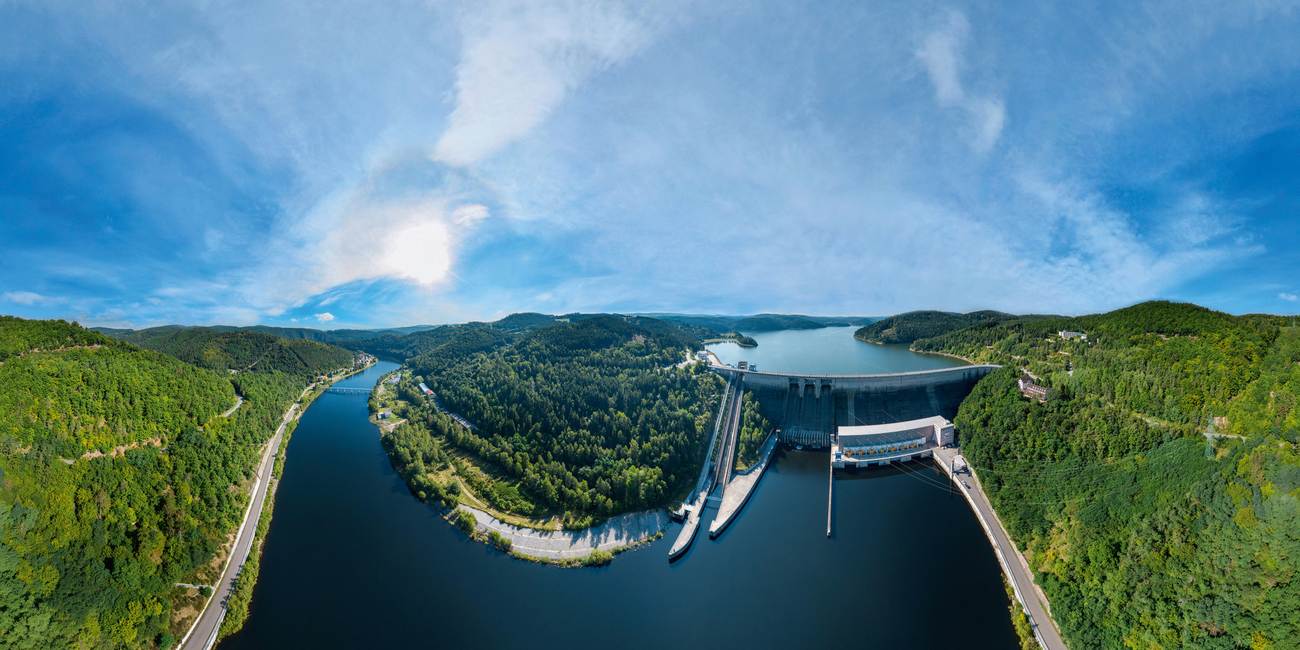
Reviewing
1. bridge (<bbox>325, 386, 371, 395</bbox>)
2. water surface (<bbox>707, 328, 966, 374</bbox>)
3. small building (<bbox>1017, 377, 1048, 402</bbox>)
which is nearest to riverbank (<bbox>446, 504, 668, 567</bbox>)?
small building (<bbox>1017, 377, 1048, 402</bbox>)

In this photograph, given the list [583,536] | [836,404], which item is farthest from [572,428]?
[836,404]

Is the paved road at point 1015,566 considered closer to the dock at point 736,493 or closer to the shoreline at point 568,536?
the dock at point 736,493

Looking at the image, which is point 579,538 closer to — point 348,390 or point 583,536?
point 583,536

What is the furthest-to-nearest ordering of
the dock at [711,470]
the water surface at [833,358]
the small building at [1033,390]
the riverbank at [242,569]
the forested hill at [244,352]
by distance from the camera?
the forested hill at [244,352], the water surface at [833,358], the small building at [1033,390], the dock at [711,470], the riverbank at [242,569]

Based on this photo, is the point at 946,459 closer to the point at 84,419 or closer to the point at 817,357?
the point at 817,357

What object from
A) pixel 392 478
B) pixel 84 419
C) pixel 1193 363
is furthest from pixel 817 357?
pixel 84 419

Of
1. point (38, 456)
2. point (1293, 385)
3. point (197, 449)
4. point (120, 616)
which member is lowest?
point (120, 616)

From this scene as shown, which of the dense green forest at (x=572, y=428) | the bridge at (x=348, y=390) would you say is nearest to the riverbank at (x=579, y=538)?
the dense green forest at (x=572, y=428)
